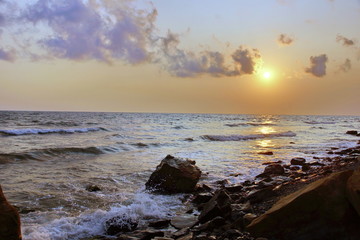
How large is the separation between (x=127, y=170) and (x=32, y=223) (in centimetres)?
727

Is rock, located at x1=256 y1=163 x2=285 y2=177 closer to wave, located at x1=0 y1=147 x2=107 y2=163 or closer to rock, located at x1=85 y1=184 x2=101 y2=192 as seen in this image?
rock, located at x1=85 y1=184 x2=101 y2=192

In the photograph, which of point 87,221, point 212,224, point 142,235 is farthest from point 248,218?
point 87,221

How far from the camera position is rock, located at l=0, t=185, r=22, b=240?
441 centimetres

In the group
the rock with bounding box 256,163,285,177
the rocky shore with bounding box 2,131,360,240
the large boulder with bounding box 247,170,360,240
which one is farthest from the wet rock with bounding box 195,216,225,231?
the rock with bounding box 256,163,285,177

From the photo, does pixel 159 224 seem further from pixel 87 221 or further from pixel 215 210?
pixel 87 221

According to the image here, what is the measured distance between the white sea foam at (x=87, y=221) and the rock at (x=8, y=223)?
1.63m

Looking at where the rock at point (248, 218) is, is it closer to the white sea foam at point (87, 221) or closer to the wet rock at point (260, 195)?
the wet rock at point (260, 195)

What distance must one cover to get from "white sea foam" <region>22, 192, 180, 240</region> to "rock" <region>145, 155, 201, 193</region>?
5.05 ft

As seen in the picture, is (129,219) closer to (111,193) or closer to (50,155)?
(111,193)

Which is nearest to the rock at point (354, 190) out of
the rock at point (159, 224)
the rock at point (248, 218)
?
the rock at point (248, 218)

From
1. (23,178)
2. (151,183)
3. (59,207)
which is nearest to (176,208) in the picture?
(151,183)

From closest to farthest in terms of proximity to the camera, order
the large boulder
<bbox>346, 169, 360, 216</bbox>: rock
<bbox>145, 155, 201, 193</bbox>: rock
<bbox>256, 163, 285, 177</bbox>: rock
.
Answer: <bbox>346, 169, 360, 216</bbox>: rock, the large boulder, <bbox>145, 155, 201, 193</bbox>: rock, <bbox>256, 163, 285, 177</bbox>: rock

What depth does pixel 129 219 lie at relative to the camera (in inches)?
275

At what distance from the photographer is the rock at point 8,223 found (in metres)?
4.41
